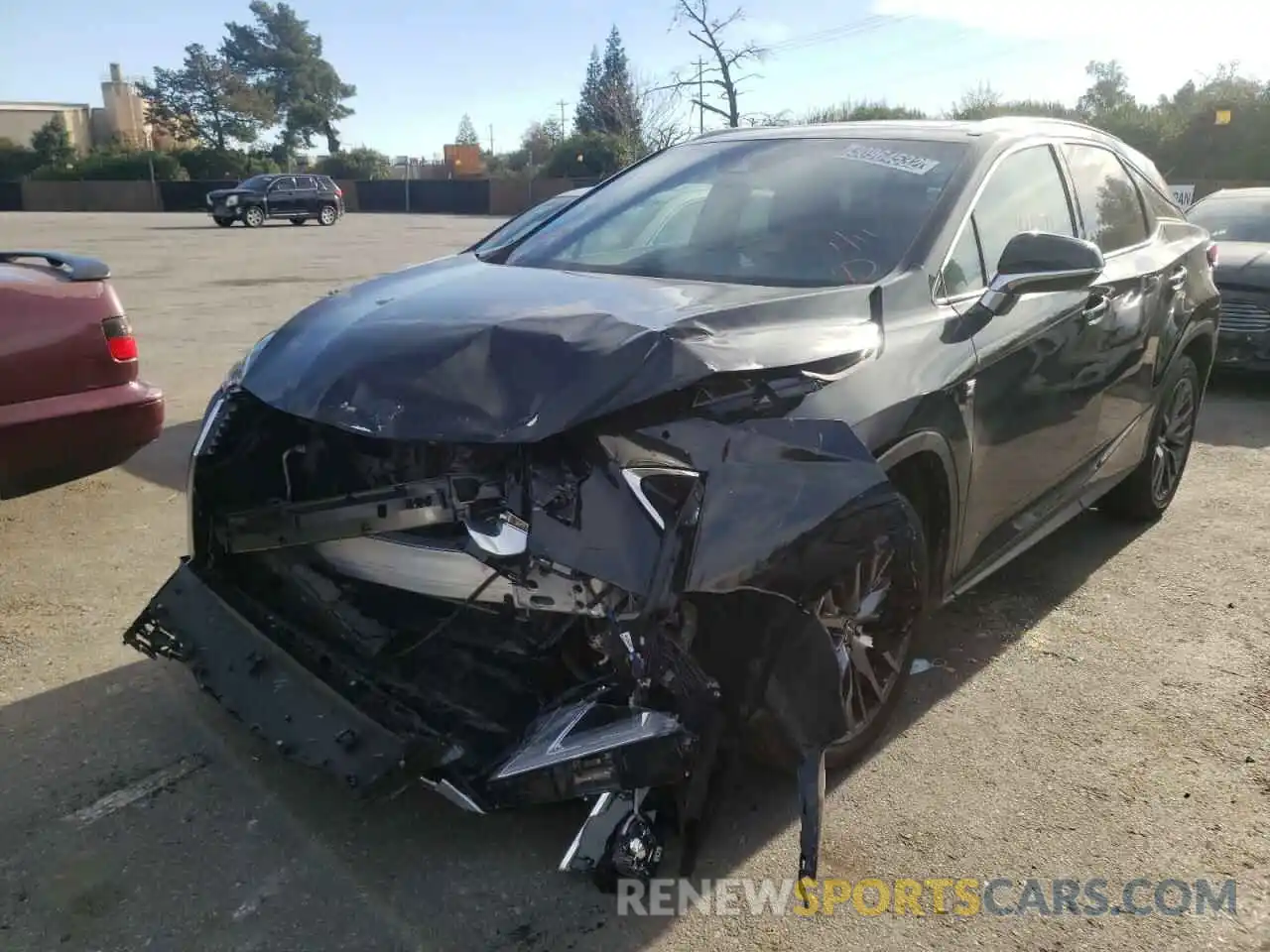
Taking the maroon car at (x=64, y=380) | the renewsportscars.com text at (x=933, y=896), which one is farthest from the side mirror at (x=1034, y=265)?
the maroon car at (x=64, y=380)

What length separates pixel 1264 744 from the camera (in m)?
3.42

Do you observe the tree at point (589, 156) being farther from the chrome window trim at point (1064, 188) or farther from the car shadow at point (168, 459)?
the chrome window trim at point (1064, 188)

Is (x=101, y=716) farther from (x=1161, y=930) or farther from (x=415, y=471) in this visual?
(x=1161, y=930)

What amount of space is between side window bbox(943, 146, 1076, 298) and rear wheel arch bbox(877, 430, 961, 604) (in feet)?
1.90

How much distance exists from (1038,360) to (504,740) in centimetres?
227

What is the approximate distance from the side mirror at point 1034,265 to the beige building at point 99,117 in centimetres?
8339

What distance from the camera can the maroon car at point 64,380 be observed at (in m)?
4.25

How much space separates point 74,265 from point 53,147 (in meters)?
68.5

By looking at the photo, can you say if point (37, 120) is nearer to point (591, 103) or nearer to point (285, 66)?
point (285, 66)

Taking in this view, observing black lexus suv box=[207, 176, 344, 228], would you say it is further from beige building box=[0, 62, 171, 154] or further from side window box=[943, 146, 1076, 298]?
beige building box=[0, 62, 171, 154]

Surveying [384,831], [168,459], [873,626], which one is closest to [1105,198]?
[873,626]

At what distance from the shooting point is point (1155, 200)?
204 inches

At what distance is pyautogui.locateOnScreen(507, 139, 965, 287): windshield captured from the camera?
134 inches

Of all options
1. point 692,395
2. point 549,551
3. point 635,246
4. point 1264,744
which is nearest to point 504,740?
point 549,551
